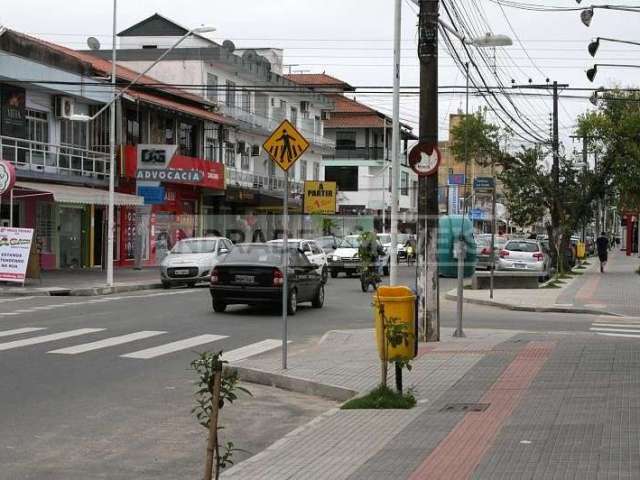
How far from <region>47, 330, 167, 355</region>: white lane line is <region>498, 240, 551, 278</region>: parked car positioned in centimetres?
2355

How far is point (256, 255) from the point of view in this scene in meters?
21.1

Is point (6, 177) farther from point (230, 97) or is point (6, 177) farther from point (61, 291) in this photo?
point (230, 97)

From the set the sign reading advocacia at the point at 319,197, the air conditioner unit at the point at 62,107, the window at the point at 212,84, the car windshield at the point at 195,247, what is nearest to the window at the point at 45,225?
the air conditioner unit at the point at 62,107

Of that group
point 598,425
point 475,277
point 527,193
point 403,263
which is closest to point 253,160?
point 403,263

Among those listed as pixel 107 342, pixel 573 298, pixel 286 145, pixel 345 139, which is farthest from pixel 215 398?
pixel 345 139

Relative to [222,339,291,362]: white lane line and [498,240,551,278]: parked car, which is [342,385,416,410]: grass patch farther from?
[498,240,551,278]: parked car

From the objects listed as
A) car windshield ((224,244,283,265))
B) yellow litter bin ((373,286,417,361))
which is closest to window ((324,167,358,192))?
car windshield ((224,244,283,265))

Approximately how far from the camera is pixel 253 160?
56125mm

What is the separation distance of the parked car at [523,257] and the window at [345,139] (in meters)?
40.9

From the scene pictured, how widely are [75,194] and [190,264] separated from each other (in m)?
5.22

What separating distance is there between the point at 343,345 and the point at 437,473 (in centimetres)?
824

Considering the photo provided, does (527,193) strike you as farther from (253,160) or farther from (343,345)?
(343,345)

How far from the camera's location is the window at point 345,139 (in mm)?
79000

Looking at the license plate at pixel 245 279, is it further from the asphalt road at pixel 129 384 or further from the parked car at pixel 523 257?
the parked car at pixel 523 257
